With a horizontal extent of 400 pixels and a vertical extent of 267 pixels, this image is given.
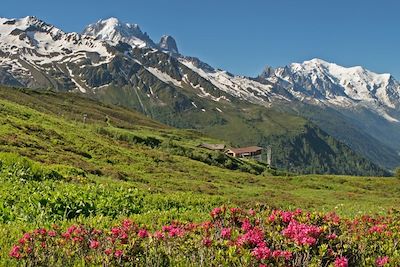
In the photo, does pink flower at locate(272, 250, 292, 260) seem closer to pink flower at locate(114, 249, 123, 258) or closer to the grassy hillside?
pink flower at locate(114, 249, 123, 258)

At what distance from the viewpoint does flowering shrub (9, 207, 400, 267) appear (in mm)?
7395

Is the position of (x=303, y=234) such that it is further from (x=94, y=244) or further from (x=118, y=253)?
(x=94, y=244)

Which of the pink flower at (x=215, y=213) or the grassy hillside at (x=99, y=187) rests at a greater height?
the pink flower at (x=215, y=213)

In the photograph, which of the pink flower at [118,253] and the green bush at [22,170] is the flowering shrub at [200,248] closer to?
the pink flower at [118,253]

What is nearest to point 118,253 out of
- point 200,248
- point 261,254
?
point 200,248

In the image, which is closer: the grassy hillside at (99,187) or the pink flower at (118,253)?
the pink flower at (118,253)

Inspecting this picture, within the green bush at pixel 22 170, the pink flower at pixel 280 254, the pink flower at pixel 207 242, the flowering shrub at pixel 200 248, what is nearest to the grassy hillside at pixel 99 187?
the green bush at pixel 22 170

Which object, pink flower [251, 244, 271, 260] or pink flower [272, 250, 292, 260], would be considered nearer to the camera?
pink flower [251, 244, 271, 260]

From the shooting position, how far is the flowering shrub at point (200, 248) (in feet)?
24.3

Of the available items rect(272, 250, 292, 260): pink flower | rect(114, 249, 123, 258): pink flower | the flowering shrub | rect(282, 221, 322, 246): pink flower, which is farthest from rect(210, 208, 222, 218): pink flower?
rect(114, 249, 123, 258): pink flower

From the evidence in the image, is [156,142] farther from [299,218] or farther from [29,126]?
[299,218]

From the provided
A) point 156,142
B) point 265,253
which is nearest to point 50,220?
point 265,253

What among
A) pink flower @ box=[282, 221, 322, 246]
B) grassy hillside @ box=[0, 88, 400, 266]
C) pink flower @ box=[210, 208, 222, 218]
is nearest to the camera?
pink flower @ box=[282, 221, 322, 246]

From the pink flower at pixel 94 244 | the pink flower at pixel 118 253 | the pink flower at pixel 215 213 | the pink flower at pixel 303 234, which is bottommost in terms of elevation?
the pink flower at pixel 94 244
